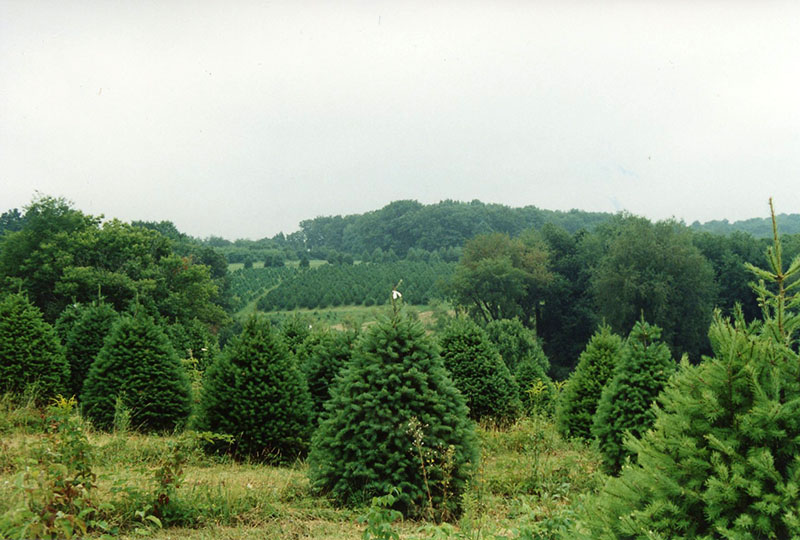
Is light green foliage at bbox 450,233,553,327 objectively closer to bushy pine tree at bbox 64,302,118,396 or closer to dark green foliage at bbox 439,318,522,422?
dark green foliage at bbox 439,318,522,422

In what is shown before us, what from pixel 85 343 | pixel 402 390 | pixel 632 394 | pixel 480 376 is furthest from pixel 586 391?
pixel 85 343

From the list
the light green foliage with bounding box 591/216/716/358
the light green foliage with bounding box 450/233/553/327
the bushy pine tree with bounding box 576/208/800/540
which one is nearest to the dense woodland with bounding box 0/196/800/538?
the bushy pine tree with bounding box 576/208/800/540

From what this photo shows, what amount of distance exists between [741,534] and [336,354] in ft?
24.0

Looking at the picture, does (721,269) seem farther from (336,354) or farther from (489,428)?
(336,354)

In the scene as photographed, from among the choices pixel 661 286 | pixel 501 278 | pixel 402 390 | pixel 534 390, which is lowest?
pixel 661 286

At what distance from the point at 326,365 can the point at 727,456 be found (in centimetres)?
724

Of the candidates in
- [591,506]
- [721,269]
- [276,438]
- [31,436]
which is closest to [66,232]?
[31,436]

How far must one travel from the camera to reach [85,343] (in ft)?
39.3

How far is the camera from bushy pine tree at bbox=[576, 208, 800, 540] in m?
2.21

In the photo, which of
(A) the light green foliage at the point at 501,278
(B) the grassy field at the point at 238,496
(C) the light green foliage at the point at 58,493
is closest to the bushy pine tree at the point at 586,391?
(B) the grassy field at the point at 238,496

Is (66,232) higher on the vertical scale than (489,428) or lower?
higher

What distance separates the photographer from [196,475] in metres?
6.22

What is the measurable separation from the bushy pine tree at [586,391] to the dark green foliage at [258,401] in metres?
4.79

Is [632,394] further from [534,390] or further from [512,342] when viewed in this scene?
[512,342]
